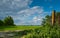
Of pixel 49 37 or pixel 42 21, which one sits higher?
pixel 42 21

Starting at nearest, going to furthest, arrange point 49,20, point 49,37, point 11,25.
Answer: point 49,37, point 49,20, point 11,25

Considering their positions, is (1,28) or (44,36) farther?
(1,28)

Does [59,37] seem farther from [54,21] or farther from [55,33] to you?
[54,21]

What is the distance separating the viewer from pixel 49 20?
14.9 metres

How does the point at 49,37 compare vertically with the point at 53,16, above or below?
below

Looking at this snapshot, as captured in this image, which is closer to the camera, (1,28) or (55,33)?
(55,33)

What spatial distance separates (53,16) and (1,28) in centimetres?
1453

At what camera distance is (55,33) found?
9.41m

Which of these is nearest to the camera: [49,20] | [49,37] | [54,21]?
[49,37]

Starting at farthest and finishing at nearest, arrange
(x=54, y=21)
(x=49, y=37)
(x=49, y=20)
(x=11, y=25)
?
(x=11, y=25)
(x=49, y=20)
(x=54, y=21)
(x=49, y=37)

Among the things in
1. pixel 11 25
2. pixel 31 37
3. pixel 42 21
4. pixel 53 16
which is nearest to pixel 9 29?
pixel 11 25

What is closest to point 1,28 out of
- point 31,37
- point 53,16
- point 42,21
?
point 42,21

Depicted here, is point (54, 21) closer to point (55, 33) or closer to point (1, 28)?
point (55, 33)

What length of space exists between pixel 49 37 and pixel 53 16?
5222mm
